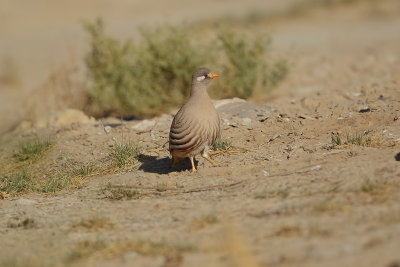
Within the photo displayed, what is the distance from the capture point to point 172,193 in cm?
589

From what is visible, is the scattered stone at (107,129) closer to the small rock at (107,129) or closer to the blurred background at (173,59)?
the small rock at (107,129)

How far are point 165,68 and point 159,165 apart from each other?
366cm

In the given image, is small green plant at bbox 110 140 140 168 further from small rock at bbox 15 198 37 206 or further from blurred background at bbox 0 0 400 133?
blurred background at bbox 0 0 400 133

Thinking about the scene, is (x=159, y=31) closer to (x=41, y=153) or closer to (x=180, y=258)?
(x=41, y=153)

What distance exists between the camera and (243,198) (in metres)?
5.35

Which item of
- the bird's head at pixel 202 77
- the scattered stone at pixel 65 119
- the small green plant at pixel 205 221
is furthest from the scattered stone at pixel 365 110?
the scattered stone at pixel 65 119

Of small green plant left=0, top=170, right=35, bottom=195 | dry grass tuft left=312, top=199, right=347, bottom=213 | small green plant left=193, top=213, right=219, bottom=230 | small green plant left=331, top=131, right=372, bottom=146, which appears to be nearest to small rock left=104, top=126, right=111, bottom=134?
small green plant left=0, top=170, right=35, bottom=195

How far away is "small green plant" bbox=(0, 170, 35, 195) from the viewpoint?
22.3 ft

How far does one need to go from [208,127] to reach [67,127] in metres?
3.36

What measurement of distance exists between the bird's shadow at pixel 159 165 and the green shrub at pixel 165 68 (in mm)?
3197

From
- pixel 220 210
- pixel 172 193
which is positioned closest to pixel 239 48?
pixel 172 193

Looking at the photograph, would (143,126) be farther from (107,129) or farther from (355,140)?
(355,140)

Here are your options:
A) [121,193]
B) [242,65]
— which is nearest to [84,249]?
[121,193]

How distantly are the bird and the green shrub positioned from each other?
391cm
